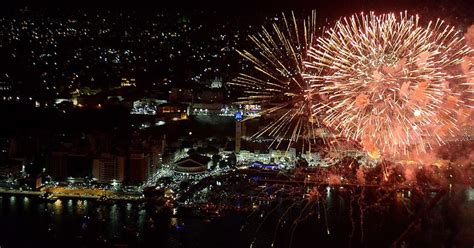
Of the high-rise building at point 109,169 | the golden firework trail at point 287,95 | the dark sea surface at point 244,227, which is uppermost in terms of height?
the golden firework trail at point 287,95

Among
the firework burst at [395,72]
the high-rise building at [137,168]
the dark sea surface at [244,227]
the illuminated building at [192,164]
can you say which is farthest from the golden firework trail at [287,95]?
the firework burst at [395,72]

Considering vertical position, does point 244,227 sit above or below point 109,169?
below

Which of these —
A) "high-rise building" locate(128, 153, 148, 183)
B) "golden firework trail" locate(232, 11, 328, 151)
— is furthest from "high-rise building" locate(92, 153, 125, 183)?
"golden firework trail" locate(232, 11, 328, 151)

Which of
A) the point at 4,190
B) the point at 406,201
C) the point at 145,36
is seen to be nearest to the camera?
the point at 406,201

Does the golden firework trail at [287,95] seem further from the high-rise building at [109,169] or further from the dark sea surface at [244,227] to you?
the high-rise building at [109,169]

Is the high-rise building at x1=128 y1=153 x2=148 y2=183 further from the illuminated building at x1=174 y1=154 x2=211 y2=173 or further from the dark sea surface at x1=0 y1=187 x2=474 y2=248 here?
the dark sea surface at x1=0 y1=187 x2=474 y2=248

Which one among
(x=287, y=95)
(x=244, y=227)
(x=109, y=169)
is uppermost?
(x=287, y=95)

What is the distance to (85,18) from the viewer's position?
783 inches

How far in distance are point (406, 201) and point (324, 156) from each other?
218cm

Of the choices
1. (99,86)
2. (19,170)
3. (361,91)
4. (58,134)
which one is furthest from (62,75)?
(361,91)

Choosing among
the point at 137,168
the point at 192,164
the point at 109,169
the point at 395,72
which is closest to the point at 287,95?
the point at 192,164

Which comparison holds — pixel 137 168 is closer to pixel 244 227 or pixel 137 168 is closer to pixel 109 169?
pixel 109 169

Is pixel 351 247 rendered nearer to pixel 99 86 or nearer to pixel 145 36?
pixel 99 86

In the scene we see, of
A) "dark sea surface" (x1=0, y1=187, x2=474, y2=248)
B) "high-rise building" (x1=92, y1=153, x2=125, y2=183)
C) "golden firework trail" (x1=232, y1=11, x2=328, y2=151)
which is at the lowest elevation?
"dark sea surface" (x1=0, y1=187, x2=474, y2=248)
